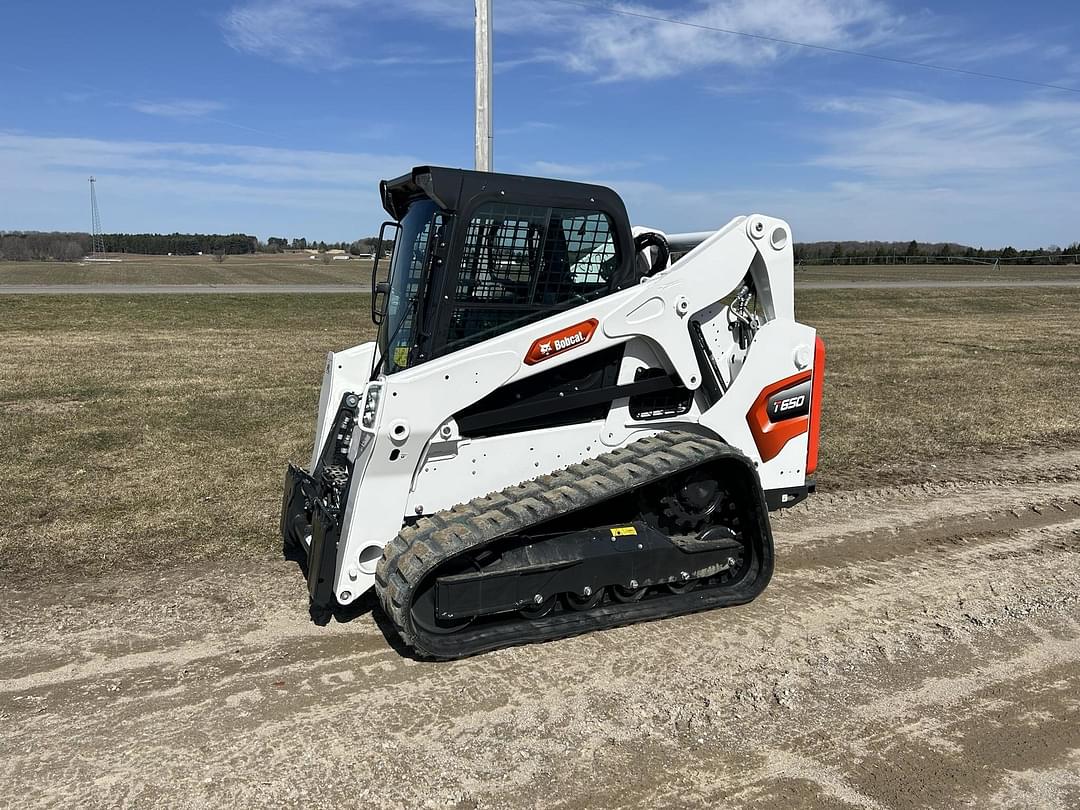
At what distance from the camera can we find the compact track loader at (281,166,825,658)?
4.59 metres

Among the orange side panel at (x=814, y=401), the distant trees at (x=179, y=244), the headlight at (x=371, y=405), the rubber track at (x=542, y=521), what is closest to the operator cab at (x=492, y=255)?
the headlight at (x=371, y=405)

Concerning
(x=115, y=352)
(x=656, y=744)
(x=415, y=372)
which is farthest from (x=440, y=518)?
Result: (x=115, y=352)

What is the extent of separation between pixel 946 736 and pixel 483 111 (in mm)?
7238

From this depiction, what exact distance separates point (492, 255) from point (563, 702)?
2.51 metres

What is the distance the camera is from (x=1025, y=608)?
17.0ft

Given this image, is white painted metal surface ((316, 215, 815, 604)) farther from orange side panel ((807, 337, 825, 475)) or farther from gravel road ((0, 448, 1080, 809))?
gravel road ((0, 448, 1080, 809))

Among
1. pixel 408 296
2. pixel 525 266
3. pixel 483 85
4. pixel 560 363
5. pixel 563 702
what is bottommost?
pixel 563 702

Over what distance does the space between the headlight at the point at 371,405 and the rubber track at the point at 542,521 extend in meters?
0.63

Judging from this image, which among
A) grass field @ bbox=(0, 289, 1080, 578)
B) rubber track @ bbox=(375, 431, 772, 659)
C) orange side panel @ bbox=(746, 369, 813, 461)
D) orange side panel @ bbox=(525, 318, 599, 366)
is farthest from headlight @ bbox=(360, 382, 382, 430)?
orange side panel @ bbox=(746, 369, 813, 461)

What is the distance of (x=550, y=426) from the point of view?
5242 mm

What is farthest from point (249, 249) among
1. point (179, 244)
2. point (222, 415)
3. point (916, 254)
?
point (222, 415)

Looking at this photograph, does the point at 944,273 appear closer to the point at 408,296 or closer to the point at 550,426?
the point at 550,426

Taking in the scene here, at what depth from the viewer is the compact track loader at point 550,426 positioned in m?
4.59

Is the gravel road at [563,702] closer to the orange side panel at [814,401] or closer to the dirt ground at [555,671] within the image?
the dirt ground at [555,671]
